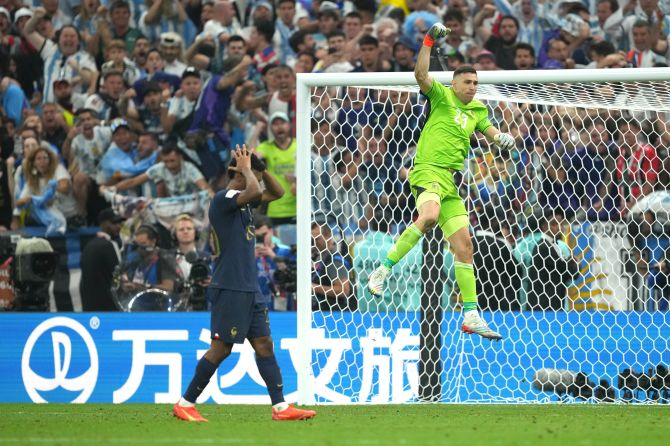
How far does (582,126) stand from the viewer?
11.6m

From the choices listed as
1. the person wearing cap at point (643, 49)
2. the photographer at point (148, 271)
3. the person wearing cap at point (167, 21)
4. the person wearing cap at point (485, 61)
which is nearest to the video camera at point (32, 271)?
the photographer at point (148, 271)

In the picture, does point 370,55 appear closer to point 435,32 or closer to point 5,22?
point 5,22

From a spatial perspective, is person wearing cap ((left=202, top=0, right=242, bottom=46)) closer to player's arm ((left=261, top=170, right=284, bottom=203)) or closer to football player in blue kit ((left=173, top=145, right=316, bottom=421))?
player's arm ((left=261, top=170, right=284, bottom=203))

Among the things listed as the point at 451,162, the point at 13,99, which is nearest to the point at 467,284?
the point at 451,162

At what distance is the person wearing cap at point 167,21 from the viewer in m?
16.4

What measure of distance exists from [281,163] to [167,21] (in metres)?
3.53

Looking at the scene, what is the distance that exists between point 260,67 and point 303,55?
748mm

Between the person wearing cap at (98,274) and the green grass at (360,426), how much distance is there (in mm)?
2817

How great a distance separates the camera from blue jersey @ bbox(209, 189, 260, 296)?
830 centimetres

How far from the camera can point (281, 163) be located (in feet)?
46.9

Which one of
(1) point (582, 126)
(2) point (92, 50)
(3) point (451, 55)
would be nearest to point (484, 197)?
(1) point (582, 126)

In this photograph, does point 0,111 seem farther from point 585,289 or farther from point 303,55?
point 585,289

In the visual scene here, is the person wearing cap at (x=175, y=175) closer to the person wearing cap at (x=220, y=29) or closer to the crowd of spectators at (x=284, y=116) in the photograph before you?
the crowd of spectators at (x=284, y=116)

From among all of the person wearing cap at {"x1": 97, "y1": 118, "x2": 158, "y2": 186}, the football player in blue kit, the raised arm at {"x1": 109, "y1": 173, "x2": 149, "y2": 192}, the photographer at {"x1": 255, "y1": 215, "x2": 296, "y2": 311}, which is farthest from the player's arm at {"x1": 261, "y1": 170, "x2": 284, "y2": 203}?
the person wearing cap at {"x1": 97, "y1": 118, "x2": 158, "y2": 186}
